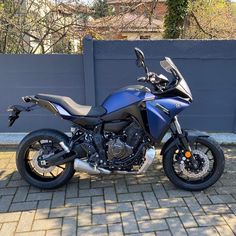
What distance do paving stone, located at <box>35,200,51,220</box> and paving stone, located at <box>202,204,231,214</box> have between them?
5.35 feet

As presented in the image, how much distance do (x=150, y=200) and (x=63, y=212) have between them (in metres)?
0.94

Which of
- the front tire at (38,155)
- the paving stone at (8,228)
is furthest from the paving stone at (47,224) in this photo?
the front tire at (38,155)

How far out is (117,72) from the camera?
15.9ft

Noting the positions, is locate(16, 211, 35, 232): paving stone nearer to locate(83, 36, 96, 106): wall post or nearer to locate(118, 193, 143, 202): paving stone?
locate(118, 193, 143, 202): paving stone

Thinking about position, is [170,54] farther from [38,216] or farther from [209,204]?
[38,216]

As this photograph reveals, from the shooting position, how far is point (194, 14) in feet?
29.8

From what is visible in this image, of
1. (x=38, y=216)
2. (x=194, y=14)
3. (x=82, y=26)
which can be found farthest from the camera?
(x=194, y=14)

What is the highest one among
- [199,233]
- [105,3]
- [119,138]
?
[105,3]

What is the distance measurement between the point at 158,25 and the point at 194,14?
154 cm

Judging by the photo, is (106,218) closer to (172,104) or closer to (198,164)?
(198,164)

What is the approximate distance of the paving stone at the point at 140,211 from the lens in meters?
3.03

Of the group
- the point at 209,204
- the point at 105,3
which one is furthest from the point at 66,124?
the point at 105,3

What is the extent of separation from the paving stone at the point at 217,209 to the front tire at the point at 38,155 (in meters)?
1.54

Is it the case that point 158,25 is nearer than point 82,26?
No
